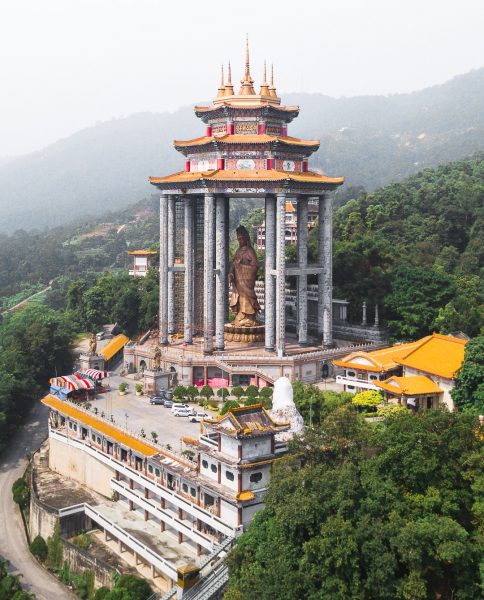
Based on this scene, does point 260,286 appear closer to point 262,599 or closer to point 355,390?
point 355,390

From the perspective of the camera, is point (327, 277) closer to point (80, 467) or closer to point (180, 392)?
point (180, 392)

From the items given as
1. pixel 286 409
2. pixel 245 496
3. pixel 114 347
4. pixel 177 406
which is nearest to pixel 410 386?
A: pixel 286 409

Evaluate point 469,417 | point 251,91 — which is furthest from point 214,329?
point 469,417

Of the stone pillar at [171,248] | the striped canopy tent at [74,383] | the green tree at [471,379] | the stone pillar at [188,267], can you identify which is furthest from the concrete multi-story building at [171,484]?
the stone pillar at [171,248]

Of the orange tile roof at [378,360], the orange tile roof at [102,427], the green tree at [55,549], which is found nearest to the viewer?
the orange tile roof at [102,427]

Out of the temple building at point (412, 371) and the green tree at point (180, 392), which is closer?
the temple building at point (412, 371)

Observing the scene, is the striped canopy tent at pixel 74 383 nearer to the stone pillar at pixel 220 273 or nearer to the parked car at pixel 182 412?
the parked car at pixel 182 412
